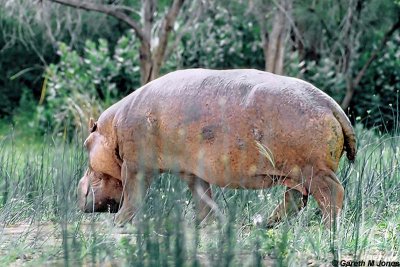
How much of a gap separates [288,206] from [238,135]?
0.69 meters

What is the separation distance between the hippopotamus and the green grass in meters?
0.16

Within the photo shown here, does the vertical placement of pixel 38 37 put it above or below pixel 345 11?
below

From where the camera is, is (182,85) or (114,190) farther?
(114,190)

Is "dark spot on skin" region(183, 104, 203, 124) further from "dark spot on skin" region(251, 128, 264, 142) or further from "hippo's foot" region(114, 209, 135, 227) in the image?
"hippo's foot" region(114, 209, 135, 227)

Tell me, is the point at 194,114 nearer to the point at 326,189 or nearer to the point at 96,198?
the point at 326,189

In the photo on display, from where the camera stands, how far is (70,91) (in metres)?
16.4

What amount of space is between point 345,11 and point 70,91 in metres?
5.04

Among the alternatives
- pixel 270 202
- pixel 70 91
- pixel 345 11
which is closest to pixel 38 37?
pixel 70 91

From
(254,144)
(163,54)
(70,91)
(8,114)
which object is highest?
(254,144)

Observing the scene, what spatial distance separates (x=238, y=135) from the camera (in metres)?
5.32

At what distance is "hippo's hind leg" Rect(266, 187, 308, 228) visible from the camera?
5668mm

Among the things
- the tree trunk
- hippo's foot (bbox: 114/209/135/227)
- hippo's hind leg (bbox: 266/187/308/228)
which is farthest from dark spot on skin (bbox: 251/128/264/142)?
the tree trunk

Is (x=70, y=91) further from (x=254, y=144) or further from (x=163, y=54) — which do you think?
(x=254, y=144)

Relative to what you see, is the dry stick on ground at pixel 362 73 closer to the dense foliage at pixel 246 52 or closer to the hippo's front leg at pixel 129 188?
the dense foliage at pixel 246 52
